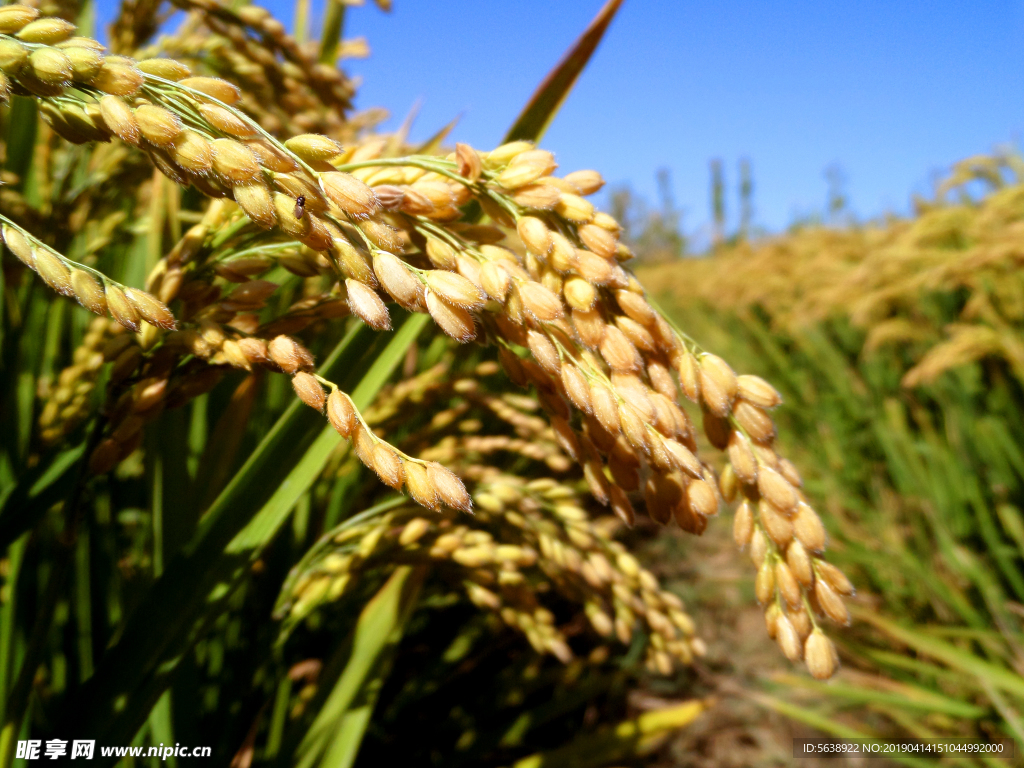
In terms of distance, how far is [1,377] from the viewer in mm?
953

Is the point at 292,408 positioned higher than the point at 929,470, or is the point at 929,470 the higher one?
the point at 929,470

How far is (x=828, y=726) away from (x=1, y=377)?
224cm

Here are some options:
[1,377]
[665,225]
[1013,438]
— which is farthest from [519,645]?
[665,225]

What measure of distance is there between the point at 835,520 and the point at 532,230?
2.79m

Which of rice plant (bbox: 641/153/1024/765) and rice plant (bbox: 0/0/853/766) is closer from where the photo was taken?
rice plant (bbox: 0/0/853/766)

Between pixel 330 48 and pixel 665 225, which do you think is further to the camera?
pixel 665 225

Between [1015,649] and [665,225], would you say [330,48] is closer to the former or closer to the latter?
[1015,649]

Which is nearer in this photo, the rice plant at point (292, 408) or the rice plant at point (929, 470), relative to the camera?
the rice plant at point (292, 408)

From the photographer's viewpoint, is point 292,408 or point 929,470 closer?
point 292,408

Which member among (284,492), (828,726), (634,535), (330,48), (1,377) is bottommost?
(828,726)

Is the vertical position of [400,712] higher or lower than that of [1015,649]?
lower

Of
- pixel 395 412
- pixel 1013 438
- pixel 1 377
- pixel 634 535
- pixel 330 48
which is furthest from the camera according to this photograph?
pixel 634 535

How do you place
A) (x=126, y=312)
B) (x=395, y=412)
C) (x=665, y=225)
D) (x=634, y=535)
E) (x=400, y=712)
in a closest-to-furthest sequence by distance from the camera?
1. (x=126, y=312)
2. (x=395, y=412)
3. (x=400, y=712)
4. (x=634, y=535)
5. (x=665, y=225)

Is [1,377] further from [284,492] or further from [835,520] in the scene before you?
[835,520]
